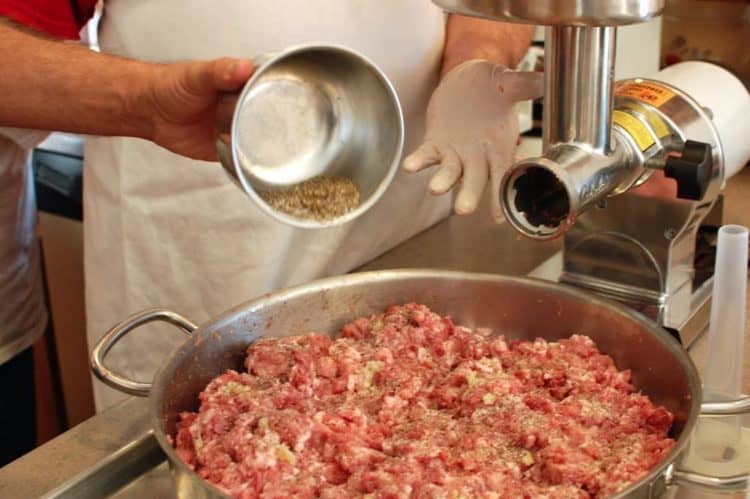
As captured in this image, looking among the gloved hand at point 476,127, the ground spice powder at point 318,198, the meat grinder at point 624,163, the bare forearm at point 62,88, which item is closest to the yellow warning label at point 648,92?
the meat grinder at point 624,163

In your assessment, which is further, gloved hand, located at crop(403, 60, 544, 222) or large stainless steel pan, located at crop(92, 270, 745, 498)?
gloved hand, located at crop(403, 60, 544, 222)

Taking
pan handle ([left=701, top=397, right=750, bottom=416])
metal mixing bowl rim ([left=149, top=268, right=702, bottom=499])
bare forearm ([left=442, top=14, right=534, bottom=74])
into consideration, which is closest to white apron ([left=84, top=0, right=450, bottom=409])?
bare forearm ([left=442, top=14, right=534, bottom=74])

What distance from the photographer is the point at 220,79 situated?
909 millimetres

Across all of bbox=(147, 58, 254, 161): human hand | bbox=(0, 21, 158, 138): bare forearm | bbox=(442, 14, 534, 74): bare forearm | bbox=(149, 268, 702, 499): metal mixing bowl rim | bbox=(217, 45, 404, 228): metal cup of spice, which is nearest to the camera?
bbox=(149, 268, 702, 499): metal mixing bowl rim

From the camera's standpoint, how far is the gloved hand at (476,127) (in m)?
1.20

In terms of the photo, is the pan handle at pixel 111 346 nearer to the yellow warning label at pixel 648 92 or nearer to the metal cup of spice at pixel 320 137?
the metal cup of spice at pixel 320 137

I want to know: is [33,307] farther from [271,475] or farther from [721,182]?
[721,182]

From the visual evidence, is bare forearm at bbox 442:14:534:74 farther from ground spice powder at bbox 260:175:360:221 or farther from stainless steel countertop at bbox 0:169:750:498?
ground spice powder at bbox 260:175:360:221

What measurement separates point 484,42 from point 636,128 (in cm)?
49

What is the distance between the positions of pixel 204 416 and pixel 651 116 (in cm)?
61

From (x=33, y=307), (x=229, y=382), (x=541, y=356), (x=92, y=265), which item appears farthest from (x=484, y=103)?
(x=33, y=307)

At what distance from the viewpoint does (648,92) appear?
112 centimetres

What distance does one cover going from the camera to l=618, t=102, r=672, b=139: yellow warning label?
3.49 ft

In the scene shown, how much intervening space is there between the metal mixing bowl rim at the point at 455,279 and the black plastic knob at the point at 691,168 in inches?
6.0
